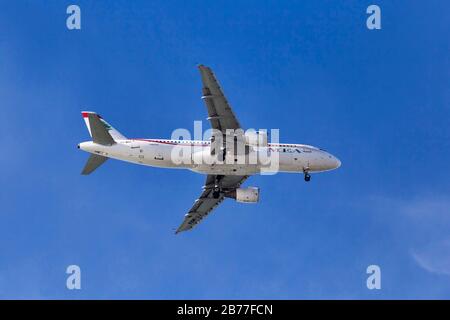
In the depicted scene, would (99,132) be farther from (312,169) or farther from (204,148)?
(312,169)

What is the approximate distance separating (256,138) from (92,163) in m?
13.5

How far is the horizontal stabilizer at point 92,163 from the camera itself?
59.8m

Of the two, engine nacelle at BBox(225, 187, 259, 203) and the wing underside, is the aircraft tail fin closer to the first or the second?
the wing underside

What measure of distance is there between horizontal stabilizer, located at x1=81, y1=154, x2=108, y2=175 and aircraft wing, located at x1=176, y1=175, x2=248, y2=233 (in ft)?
35.6

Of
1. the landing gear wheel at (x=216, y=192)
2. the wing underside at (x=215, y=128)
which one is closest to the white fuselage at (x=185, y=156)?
the wing underside at (x=215, y=128)

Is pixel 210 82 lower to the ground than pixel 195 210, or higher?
higher

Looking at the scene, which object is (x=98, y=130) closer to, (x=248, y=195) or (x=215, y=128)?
(x=215, y=128)

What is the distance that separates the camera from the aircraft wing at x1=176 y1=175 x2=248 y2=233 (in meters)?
66.2

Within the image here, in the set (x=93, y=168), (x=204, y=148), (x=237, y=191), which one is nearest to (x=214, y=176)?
(x=237, y=191)

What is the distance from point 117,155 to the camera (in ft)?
194

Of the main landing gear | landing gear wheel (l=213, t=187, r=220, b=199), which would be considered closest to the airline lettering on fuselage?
the main landing gear

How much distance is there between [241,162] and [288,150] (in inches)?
207

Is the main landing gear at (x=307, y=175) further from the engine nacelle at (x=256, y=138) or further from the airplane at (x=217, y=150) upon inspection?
the engine nacelle at (x=256, y=138)

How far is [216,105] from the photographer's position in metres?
55.0
